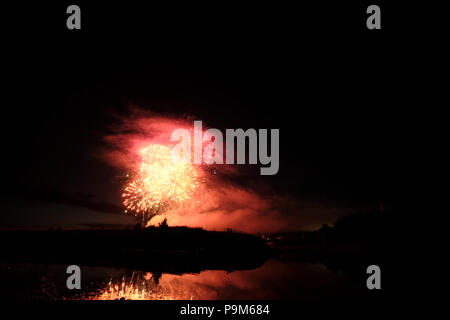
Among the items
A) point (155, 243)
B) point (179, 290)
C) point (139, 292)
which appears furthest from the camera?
point (155, 243)

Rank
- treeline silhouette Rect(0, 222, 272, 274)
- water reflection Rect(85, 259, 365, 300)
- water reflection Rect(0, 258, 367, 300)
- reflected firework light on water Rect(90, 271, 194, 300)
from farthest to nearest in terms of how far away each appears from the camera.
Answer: treeline silhouette Rect(0, 222, 272, 274) → water reflection Rect(85, 259, 365, 300) → water reflection Rect(0, 258, 367, 300) → reflected firework light on water Rect(90, 271, 194, 300)

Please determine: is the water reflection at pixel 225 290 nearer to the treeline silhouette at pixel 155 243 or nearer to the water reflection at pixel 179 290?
the water reflection at pixel 179 290

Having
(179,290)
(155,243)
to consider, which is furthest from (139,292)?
(155,243)

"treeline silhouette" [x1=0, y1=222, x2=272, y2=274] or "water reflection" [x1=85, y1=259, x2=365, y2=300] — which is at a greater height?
"water reflection" [x1=85, y1=259, x2=365, y2=300]

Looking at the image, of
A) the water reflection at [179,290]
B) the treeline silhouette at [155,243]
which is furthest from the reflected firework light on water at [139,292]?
the treeline silhouette at [155,243]

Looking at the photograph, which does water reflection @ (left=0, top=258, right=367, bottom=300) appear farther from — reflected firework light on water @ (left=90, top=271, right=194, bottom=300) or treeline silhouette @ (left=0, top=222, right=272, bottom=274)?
treeline silhouette @ (left=0, top=222, right=272, bottom=274)

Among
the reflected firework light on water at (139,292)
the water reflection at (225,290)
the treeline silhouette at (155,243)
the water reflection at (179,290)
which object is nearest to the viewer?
the reflected firework light on water at (139,292)

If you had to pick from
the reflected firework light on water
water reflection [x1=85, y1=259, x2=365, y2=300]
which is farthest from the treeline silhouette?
the reflected firework light on water

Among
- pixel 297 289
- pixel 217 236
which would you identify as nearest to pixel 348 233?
pixel 217 236

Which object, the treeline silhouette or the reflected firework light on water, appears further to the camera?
the treeline silhouette

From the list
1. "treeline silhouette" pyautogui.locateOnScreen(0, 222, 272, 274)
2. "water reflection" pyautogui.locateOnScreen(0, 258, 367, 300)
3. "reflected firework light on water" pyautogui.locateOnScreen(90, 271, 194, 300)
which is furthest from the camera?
"treeline silhouette" pyautogui.locateOnScreen(0, 222, 272, 274)

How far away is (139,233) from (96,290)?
68040 millimetres

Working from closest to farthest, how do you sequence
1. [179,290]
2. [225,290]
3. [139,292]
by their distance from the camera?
1. [139,292]
2. [179,290]
3. [225,290]

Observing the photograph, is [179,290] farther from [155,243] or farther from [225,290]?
[155,243]
